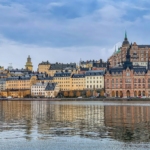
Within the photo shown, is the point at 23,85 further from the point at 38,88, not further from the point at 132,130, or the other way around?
the point at 132,130

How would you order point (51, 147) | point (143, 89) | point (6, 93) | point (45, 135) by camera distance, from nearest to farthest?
Result: point (51, 147) → point (45, 135) → point (143, 89) → point (6, 93)

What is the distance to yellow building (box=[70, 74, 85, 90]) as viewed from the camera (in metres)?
178

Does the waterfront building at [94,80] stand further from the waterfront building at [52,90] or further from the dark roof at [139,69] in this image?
the dark roof at [139,69]

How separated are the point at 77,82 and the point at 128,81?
92.8 ft

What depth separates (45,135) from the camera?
3259cm

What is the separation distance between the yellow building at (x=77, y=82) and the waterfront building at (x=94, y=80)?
212cm

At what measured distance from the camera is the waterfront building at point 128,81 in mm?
157625

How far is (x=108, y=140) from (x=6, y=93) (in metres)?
166

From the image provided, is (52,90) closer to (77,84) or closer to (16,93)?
(77,84)

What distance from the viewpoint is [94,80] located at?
174 meters

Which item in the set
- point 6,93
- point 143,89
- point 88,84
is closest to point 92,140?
point 143,89

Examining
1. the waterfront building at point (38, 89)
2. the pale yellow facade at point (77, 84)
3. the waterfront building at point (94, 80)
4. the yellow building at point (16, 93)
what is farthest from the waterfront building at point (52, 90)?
the waterfront building at point (94, 80)

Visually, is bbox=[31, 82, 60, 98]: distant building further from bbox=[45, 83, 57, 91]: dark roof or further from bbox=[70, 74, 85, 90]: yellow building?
bbox=[70, 74, 85, 90]: yellow building

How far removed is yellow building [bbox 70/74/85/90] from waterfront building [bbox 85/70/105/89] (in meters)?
2.12
